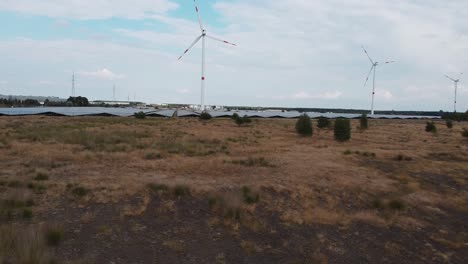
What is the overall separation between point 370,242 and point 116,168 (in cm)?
1020

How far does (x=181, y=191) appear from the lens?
452 inches

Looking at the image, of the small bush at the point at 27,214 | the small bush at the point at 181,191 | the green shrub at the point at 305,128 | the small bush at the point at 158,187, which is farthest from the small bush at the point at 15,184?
the green shrub at the point at 305,128

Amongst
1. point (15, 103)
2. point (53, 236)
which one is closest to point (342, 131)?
point (53, 236)

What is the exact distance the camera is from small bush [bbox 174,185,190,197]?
1140cm

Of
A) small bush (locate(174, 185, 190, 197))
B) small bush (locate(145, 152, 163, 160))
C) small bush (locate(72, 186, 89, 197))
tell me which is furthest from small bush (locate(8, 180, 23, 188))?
small bush (locate(145, 152, 163, 160))

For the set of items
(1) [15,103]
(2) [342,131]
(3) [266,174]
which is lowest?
(3) [266,174]

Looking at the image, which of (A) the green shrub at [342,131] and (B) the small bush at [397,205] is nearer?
(B) the small bush at [397,205]

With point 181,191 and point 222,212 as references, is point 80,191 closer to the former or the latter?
point 181,191

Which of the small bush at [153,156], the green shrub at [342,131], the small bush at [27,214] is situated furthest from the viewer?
the green shrub at [342,131]

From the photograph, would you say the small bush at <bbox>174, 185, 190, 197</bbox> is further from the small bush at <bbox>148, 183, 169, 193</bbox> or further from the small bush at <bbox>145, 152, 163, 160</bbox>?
the small bush at <bbox>145, 152, 163, 160</bbox>

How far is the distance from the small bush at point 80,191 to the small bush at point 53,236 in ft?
9.16

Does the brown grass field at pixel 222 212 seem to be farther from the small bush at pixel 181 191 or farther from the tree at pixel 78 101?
the tree at pixel 78 101

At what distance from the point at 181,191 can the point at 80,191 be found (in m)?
2.86

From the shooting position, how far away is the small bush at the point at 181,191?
11398 mm
